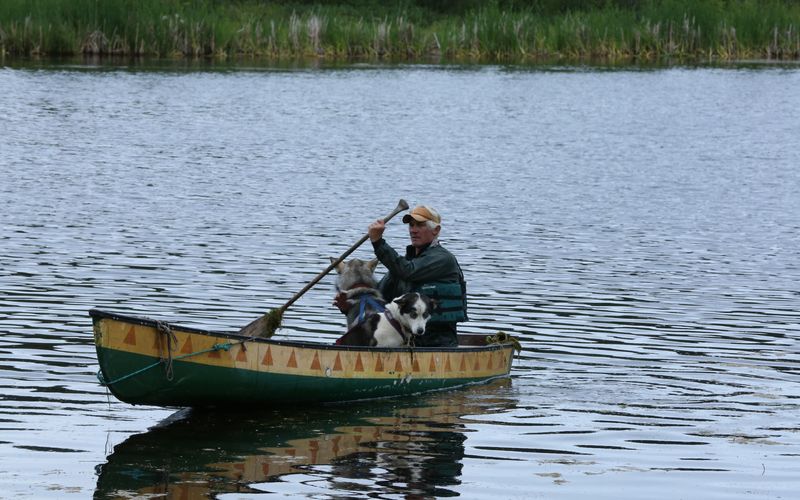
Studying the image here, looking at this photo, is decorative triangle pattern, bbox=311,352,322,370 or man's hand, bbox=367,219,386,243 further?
man's hand, bbox=367,219,386,243

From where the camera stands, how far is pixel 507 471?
1017 cm

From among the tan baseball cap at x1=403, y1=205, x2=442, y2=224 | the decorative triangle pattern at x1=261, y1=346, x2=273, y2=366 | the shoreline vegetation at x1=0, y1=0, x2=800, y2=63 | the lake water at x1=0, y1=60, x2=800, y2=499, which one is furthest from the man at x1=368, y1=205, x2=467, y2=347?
the shoreline vegetation at x1=0, y1=0, x2=800, y2=63

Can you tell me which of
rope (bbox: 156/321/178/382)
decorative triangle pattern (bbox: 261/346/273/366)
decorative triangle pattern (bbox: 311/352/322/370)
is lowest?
decorative triangle pattern (bbox: 311/352/322/370)

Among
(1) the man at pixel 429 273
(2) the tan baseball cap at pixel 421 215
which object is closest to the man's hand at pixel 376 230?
(1) the man at pixel 429 273

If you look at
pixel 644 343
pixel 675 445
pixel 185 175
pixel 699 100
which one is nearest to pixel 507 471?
pixel 675 445

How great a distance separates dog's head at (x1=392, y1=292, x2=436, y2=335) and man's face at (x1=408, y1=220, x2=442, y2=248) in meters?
0.65

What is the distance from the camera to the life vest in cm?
1274

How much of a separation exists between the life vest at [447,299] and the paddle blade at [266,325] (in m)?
1.19

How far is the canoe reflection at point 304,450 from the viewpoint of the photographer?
31.9 ft

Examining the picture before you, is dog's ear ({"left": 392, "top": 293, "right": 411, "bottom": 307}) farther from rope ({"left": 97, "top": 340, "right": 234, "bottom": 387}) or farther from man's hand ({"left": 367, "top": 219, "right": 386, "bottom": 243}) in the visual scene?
rope ({"left": 97, "top": 340, "right": 234, "bottom": 387})

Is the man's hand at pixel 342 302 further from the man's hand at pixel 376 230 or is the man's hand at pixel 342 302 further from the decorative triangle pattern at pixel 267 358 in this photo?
the decorative triangle pattern at pixel 267 358

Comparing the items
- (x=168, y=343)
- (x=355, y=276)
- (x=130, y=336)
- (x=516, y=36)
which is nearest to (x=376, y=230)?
(x=355, y=276)

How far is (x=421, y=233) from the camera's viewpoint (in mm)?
12617

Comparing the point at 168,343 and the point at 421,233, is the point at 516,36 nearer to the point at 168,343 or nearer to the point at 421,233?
the point at 421,233
